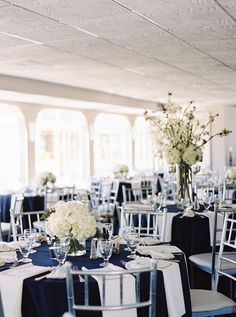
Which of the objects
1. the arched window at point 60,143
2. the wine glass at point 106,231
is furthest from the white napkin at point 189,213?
the arched window at point 60,143

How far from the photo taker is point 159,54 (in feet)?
22.6

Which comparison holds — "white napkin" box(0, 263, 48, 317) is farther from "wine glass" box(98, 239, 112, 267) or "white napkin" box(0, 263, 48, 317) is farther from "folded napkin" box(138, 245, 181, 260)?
"folded napkin" box(138, 245, 181, 260)

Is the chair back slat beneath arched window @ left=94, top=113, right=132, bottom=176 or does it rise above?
beneath

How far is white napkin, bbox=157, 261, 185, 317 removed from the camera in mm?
2934

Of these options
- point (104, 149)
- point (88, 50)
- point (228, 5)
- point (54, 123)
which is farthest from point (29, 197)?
point (104, 149)

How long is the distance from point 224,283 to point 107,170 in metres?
10.9

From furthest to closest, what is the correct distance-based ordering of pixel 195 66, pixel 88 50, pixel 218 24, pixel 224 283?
pixel 195 66
pixel 88 50
pixel 218 24
pixel 224 283

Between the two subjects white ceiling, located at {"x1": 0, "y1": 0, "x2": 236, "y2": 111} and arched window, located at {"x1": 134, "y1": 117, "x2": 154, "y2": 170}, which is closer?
white ceiling, located at {"x1": 0, "y1": 0, "x2": 236, "y2": 111}

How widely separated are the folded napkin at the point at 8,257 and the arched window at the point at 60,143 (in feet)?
33.9

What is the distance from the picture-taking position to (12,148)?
12711 mm

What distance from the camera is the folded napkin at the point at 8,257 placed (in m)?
3.27

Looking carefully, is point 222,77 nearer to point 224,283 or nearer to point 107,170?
point 224,283

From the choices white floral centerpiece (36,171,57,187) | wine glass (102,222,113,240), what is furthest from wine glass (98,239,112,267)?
white floral centerpiece (36,171,57,187)

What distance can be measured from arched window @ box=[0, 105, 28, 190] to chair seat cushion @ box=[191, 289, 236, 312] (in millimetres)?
7852
